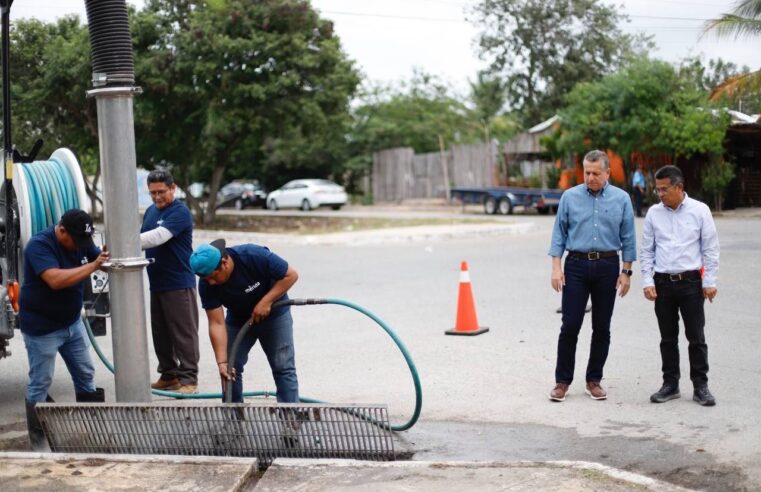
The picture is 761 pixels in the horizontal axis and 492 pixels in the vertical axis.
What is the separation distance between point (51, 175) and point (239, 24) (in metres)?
20.6

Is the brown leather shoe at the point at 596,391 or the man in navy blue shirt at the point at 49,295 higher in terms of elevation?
the man in navy blue shirt at the point at 49,295

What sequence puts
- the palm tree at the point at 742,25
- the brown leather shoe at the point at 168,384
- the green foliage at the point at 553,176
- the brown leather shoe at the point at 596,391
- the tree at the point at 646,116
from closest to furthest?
the brown leather shoe at the point at 596,391 < the brown leather shoe at the point at 168,384 < the palm tree at the point at 742,25 < the tree at the point at 646,116 < the green foliage at the point at 553,176

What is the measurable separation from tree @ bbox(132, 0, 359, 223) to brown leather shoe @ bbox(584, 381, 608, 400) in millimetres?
20702

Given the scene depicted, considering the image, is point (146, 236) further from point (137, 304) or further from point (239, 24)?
point (239, 24)

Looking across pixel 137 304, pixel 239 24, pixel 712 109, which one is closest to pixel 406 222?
pixel 239 24

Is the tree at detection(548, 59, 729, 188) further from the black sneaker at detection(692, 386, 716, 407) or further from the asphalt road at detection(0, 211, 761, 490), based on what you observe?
the black sneaker at detection(692, 386, 716, 407)

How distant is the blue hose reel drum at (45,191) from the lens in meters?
7.59

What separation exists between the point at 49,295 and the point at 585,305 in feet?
12.9

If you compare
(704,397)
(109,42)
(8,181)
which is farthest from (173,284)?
(704,397)

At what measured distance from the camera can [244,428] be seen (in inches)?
234

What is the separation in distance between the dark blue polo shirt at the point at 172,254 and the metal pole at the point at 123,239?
1747 mm

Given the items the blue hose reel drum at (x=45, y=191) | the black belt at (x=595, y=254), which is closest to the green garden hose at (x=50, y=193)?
the blue hose reel drum at (x=45, y=191)

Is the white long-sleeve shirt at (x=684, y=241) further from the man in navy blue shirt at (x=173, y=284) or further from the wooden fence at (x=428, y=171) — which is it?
the wooden fence at (x=428, y=171)

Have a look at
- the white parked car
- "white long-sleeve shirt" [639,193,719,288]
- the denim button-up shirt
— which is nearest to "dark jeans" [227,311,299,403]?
the denim button-up shirt
